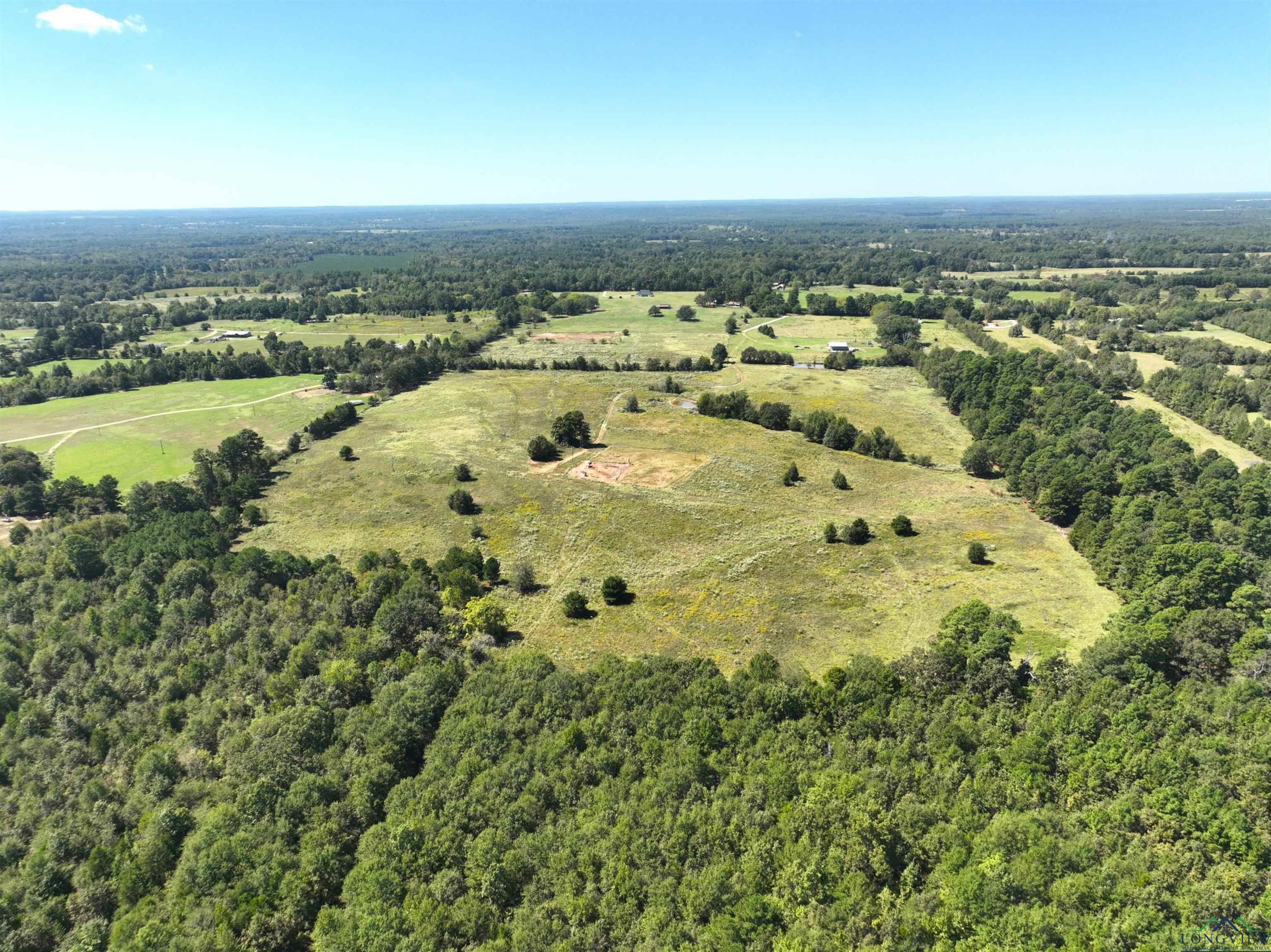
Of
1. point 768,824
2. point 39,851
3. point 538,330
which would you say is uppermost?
point 538,330

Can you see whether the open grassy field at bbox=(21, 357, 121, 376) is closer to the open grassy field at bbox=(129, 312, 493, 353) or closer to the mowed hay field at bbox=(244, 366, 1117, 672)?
the open grassy field at bbox=(129, 312, 493, 353)

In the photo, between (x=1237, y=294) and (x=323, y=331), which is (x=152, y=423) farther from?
(x=1237, y=294)

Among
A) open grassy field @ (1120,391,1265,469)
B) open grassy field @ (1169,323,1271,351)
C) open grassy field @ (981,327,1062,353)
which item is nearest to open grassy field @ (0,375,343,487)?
open grassy field @ (1120,391,1265,469)

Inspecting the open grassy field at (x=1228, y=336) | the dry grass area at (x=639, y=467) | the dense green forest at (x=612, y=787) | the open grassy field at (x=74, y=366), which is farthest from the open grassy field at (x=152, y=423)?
the open grassy field at (x=1228, y=336)

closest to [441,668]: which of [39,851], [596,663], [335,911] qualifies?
[596,663]

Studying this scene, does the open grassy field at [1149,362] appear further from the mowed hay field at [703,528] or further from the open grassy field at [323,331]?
the open grassy field at [323,331]

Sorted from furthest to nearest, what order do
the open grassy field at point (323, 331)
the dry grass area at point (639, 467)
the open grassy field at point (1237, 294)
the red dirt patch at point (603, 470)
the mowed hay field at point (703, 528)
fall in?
1. the open grassy field at point (1237, 294)
2. the open grassy field at point (323, 331)
3. the red dirt patch at point (603, 470)
4. the dry grass area at point (639, 467)
5. the mowed hay field at point (703, 528)

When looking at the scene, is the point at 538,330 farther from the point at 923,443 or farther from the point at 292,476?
the point at 923,443
